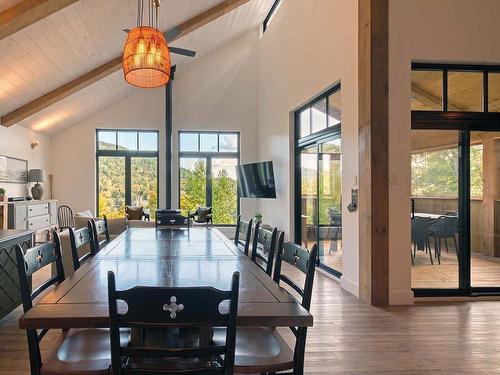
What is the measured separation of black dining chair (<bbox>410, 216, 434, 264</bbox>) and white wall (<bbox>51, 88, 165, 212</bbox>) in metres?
7.12

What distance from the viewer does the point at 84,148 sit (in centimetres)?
1002

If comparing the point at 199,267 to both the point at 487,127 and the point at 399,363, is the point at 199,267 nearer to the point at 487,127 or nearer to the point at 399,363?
the point at 399,363

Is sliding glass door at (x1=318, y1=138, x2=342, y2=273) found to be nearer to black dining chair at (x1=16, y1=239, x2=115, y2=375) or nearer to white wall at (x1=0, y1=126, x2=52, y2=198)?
black dining chair at (x1=16, y1=239, x2=115, y2=375)

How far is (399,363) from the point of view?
2.81 meters

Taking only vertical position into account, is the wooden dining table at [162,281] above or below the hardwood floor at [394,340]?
above

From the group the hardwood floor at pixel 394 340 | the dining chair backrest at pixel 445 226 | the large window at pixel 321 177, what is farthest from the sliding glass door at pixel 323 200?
the hardwood floor at pixel 394 340

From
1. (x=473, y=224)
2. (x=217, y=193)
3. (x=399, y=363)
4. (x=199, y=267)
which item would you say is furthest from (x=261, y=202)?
(x=199, y=267)

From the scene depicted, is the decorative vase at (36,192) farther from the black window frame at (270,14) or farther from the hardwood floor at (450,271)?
the hardwood floor at (450,271)

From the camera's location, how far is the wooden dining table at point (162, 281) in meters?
1.33

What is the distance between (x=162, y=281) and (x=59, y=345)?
1.93 feet

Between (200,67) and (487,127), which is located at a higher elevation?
(200,67)

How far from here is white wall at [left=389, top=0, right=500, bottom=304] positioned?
4.32m

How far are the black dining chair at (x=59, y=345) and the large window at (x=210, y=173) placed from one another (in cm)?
838

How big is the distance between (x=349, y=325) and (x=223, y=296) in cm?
277
